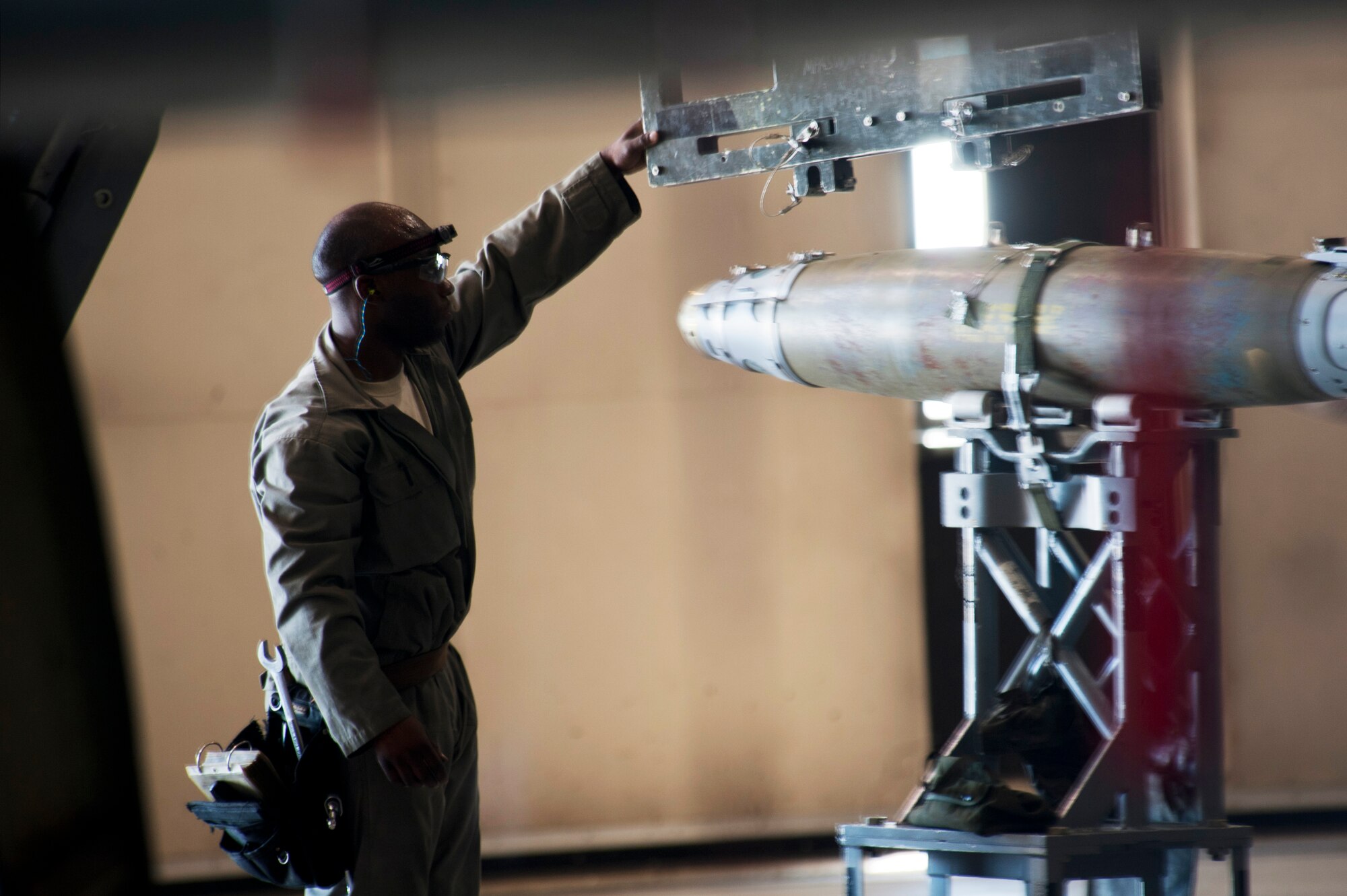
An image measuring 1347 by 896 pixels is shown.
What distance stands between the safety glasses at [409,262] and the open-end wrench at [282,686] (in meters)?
0.52

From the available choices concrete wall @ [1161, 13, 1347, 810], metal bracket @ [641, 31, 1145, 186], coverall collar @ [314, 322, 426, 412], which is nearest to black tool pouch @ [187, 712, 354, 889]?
coverall collar @ [314, 322, 426, 412]

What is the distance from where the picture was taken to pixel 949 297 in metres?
1.87

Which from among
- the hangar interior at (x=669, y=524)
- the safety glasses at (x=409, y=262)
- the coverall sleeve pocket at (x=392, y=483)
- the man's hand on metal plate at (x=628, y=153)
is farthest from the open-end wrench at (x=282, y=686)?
the hangar interior at (x=669, y=524)

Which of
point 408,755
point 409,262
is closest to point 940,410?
point 409,262

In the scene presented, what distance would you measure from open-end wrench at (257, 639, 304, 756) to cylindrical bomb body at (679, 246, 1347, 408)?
109 cm

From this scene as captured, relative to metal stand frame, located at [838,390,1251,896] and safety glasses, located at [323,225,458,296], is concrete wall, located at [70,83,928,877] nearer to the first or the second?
metal stand frame, located at [838,390,1251,896]

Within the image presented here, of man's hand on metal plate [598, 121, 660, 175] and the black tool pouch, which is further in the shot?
man's hand on metal plate [598, 121, 660, 175]

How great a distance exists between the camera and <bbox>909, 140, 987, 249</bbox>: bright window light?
9.90ft

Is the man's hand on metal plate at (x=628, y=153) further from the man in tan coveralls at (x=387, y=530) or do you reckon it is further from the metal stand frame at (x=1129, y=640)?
the metal stand frame at (x=1129, y=640)

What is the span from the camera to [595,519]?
305 centimetres

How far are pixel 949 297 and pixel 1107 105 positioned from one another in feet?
2.90

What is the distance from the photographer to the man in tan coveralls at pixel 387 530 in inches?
56.7

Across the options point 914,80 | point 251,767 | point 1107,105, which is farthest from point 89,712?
point 251,767

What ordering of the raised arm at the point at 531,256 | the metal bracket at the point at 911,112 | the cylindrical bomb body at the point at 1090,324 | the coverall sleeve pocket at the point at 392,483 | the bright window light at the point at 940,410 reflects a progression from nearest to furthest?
the metal bracket at the point at 911,112 < the coverall sleeve pocket at the point at 392,483 < the cylindrical bomb body at the point at 1090,324 < the raised arm at the point at 531,256 < the bright window light at the point at 940,410
